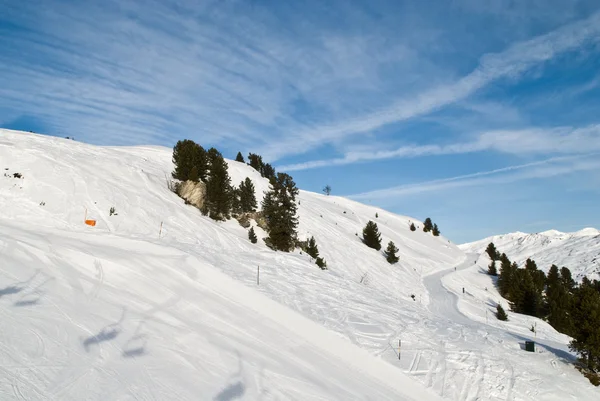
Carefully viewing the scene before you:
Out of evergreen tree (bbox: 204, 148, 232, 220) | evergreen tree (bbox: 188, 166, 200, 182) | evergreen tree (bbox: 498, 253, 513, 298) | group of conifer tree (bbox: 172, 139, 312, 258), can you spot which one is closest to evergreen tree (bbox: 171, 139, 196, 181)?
group of conifer tree (bbox: 172, 139, 312, 258)

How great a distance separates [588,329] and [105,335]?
Result: 656 inches

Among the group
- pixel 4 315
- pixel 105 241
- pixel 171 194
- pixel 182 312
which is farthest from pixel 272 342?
pixel 171 194

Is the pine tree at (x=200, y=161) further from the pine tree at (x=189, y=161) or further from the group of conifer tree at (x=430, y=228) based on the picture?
the group of conifer tree at (x=430, y=228)

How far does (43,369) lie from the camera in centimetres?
533

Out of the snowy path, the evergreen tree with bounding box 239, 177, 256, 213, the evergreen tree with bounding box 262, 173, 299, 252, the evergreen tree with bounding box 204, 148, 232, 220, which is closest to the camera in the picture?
the snowy path

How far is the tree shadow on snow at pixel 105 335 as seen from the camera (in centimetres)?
660

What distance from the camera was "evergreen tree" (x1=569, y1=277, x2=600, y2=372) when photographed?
1267 centimetres

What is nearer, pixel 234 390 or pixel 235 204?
pixel 234 390

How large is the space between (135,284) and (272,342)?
489cm

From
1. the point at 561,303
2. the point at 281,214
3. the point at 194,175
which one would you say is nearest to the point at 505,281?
the point at 561,303

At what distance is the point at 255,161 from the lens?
71.8 meters

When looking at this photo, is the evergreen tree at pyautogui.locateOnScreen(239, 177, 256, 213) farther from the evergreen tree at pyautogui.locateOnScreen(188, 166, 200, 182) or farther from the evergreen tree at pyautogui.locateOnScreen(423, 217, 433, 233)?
the evergreen tree at pyautogui.locateOnScreen(423, 217, 433, 233)

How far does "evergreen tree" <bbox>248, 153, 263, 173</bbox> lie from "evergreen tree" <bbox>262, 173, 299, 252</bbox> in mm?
35657

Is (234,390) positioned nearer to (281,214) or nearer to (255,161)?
(281,214)
